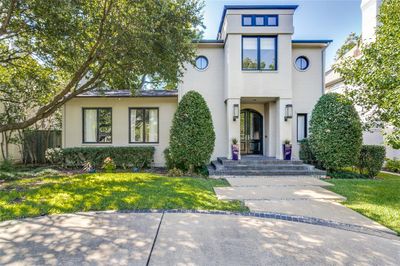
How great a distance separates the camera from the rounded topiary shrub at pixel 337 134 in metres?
9.32

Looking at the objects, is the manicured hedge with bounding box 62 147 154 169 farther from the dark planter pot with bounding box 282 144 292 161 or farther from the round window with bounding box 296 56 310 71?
the round window with bounding box 296 56 310 71

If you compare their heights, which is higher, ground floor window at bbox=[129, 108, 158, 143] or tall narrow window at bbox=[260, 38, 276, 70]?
tall narrow window at bbox=[260, 38, 276, 70]

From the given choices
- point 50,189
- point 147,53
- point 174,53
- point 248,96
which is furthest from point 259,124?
point 50,189

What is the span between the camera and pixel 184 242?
3.63 m

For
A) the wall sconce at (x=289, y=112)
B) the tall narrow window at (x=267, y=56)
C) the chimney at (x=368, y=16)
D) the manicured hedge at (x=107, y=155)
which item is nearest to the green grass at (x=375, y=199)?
the wall sconce at (x=289, y=112)

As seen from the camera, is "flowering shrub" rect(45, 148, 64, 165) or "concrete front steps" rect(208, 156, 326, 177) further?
"flowering shrub" rect(45, 148, 64, 165)

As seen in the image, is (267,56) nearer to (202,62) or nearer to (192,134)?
(202,62)

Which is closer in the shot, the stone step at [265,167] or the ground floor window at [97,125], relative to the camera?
the stone step at [265,167]

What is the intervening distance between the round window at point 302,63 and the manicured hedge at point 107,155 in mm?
8612

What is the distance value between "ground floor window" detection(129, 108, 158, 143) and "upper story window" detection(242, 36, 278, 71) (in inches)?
210

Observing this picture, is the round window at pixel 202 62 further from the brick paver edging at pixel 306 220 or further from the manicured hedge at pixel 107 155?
the brick paver edging at pixel 306 220

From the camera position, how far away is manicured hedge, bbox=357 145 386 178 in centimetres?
955

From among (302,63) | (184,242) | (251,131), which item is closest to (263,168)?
(251,131)

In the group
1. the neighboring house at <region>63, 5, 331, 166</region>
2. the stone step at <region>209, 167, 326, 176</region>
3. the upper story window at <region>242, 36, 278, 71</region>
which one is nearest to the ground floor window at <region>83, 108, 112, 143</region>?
the neighboring house at <region>63, 5, 331, 166</region>
